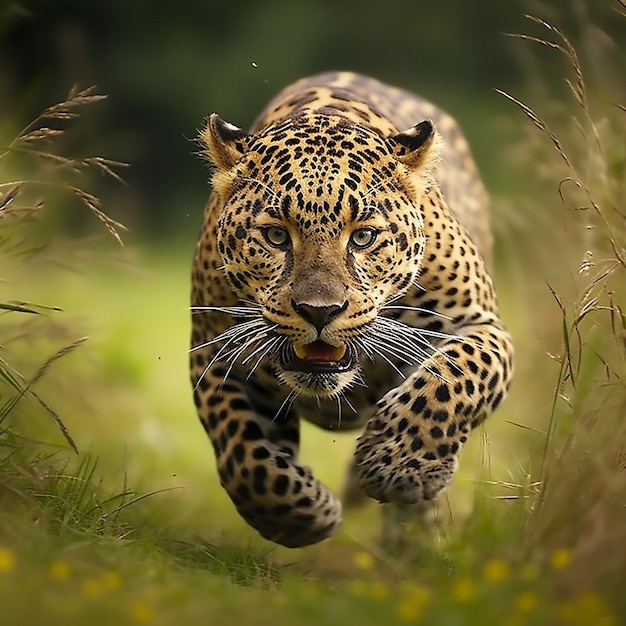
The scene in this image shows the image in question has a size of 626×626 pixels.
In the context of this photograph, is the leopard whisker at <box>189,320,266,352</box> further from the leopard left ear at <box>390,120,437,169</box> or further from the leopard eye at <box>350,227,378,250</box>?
the leopard left ear at <box>390,120,437,169</box>

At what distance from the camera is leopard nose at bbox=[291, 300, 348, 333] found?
202 inches

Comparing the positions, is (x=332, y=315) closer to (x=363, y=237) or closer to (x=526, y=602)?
(x=363, y=237)

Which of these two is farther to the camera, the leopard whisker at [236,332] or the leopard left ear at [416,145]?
the leopard left ear at [416,145]

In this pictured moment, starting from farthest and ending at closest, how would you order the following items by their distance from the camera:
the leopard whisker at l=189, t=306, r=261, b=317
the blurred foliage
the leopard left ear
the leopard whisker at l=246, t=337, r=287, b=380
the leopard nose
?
the blurred foliage → the leopard left ear → the leopard whisker at l=189, t=306, r=261, b=317 → the leopard whisker at l=246, t=337, r=287, b=380 → the leopard nose

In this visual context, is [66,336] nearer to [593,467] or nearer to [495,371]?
[495,371]

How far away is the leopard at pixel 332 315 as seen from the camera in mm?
5344

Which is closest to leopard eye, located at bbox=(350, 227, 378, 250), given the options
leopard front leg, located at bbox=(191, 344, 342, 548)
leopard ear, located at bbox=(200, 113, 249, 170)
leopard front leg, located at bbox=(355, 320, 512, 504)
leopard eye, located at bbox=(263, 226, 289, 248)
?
leopard eye, located at bbox=(263, 226, 289, 248)

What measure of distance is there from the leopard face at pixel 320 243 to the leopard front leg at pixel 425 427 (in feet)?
0.78

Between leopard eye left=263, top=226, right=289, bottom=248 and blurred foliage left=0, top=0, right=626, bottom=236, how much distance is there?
1428cm

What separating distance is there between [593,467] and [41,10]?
18.0 meters

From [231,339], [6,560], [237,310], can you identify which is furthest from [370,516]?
[6,560]

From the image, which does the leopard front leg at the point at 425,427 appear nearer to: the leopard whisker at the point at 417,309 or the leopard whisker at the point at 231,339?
the leopard whisker at the point at 417,309

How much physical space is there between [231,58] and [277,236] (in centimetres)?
1668

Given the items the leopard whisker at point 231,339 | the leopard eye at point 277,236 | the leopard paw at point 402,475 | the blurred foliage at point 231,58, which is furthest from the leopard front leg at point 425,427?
the blurred foliage at point 231,58
